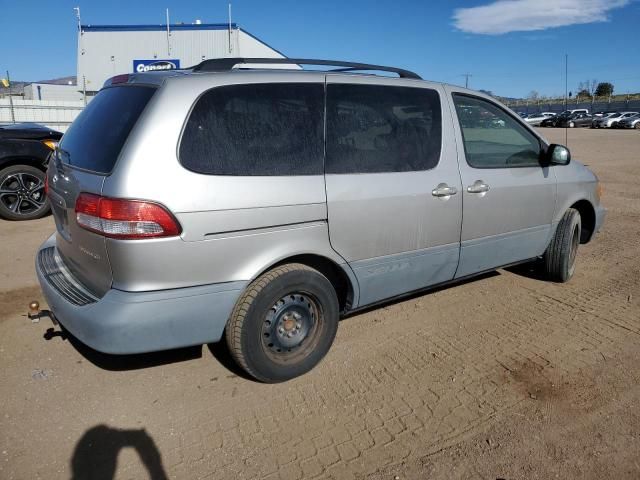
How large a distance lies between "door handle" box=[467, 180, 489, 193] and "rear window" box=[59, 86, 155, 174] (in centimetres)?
235

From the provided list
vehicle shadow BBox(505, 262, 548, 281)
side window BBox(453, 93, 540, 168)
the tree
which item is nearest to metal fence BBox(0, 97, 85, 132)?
vehicle shadow BBox(505, 262, 548, 281)

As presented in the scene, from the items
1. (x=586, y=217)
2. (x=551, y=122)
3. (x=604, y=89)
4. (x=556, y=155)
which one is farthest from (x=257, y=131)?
(x=604, y=89)

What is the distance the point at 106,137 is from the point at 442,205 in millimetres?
2267

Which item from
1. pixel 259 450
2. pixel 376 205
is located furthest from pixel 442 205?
pixel 259 450

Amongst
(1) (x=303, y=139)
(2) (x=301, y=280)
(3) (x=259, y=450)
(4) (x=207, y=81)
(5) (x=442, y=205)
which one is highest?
(4) (x=207, y=81)

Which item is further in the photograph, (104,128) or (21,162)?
(21,162)

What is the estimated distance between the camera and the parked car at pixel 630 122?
44.0m

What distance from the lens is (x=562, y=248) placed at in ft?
15.9

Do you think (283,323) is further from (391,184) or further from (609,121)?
(609,121)

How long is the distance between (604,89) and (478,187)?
105 metres

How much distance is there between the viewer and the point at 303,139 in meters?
3.10

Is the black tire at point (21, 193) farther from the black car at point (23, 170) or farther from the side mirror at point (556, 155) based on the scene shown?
the side mirror at point (556, 155)

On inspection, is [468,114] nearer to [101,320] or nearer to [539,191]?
[539,191]

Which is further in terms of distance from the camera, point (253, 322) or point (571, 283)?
point (571, 283)
